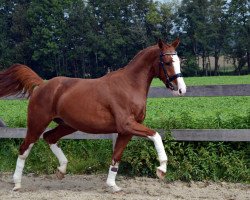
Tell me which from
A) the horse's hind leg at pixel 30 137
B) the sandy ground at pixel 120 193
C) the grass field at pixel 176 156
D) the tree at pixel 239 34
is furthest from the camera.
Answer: the tree at pixel 239 34

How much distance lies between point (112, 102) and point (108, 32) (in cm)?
7175

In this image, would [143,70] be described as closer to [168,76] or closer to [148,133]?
[168,76]

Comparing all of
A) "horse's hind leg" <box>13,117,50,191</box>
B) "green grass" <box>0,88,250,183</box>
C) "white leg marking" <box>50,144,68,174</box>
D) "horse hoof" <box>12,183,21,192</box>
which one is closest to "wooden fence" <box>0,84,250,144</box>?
"green grass" <box>0,88,250,183</box>

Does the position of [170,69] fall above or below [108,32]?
below

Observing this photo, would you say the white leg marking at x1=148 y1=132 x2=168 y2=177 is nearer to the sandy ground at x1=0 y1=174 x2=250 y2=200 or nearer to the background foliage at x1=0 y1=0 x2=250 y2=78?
the sandy ground at x1=0 y1=174 x2=250 y2=200

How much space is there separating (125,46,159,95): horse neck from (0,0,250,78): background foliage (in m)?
63.7

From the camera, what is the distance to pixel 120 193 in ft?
19.1

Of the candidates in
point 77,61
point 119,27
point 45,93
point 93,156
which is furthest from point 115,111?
point 119,27

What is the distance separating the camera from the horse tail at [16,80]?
6.67m

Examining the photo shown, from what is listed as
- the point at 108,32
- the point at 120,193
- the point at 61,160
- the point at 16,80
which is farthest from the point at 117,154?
the point at 108,32

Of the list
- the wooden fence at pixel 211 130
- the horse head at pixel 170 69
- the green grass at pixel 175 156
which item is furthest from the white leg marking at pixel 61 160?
the horse head at pixel 170 69

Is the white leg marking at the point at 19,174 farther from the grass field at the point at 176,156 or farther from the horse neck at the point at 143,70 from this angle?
the horse neck at the point at 143,70

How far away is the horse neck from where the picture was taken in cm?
583

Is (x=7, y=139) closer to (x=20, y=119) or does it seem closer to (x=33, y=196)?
(x=20, y=119)
